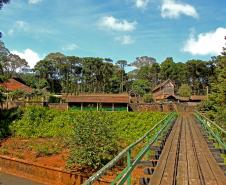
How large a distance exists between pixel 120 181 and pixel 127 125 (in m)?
25.3

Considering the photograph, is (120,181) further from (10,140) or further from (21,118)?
(21,118)

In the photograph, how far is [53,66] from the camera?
91938 mm

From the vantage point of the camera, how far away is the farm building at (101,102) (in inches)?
1806

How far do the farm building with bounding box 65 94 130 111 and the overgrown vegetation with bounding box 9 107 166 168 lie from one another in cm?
1216

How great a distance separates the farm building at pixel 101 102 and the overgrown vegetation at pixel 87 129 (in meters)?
12.2

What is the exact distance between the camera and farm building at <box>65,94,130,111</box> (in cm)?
4588

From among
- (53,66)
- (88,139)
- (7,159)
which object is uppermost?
(53,66)

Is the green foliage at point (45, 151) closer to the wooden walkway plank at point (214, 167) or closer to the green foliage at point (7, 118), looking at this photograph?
the green foliage at point (7, 118)

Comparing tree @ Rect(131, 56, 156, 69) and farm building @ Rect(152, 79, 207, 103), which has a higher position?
tree @ Rect(131, 56, 156, 69)

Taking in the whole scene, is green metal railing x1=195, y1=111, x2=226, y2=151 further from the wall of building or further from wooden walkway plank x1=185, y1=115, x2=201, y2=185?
the wall of building

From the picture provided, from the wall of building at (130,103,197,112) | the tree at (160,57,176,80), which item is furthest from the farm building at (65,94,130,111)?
the tree at (160,57,176,80)

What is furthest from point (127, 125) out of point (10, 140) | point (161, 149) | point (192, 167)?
point (192, 167)

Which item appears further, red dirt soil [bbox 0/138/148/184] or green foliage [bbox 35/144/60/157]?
green foliage [bbox 35/144/60/157]

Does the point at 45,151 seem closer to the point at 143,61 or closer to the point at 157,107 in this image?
the point at 157,107
